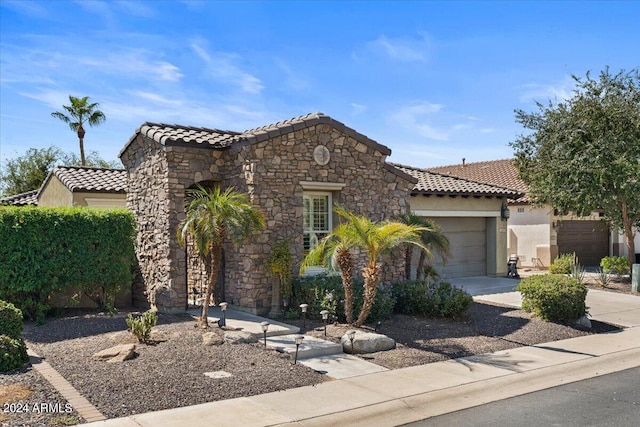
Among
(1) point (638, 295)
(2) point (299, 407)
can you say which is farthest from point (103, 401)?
(1) point (638, 295)

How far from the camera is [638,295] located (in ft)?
57.7

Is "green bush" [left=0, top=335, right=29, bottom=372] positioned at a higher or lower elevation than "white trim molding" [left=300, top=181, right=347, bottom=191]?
lower

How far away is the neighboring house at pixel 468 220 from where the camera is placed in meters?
20.0

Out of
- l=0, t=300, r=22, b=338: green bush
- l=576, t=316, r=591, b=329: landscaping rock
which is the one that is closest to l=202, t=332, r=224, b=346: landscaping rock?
l=0, t=300, r=22, b=338: green bush

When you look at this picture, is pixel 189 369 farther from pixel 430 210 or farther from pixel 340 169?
pixel 430 210

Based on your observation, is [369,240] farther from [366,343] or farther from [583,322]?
[583,322]

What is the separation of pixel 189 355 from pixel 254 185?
4.55 m

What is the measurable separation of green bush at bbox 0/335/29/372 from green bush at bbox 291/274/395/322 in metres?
5.59

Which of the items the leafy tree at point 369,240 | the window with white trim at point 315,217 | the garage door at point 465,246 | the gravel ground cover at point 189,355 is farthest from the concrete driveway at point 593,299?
the leafy tree at point 369,240

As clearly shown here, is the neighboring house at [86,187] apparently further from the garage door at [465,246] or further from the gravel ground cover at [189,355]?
the garage door at [465,246]

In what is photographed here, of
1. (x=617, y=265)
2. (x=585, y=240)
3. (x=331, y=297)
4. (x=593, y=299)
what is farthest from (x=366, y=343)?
(x=585, y=240)

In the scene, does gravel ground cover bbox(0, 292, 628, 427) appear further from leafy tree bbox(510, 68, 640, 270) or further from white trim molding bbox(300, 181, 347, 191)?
leafy tree bbox(510, 68, 640, 270)

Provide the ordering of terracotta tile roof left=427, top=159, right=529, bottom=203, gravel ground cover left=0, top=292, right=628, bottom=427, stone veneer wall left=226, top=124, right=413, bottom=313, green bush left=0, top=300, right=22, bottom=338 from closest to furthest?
gravel ground cover left=0, top=292, right=628, bottom=427, green bush left=0, top=300, right=22, bottom=338, stone veneer wall left=226, top=124, right=413, bottom=313, terracotta tile roof left=427, top=159, right=529, bottom=203

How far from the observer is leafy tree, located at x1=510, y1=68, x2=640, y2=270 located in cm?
1792
